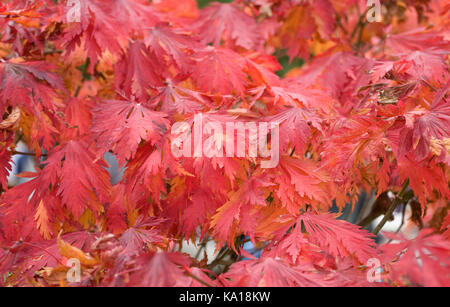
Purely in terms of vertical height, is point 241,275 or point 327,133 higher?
point 327,133

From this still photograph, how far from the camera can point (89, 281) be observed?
601 millimetres

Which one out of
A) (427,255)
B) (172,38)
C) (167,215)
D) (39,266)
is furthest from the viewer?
(172,38)

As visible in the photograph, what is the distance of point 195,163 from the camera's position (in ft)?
2.33

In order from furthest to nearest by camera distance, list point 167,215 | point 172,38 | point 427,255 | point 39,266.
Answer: point 172,38 < point 167,215 < point 39,266 < point 427,255

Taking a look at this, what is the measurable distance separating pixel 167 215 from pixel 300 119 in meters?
0.33

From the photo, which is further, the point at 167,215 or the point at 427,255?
the point at 167,215

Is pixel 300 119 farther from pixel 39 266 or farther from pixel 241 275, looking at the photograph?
pixel 39 266

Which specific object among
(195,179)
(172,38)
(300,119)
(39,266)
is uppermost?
(172,38)

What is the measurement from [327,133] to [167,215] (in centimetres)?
38

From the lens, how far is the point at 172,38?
93 cm

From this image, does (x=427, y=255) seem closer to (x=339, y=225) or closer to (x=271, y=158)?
(x=339, y=225)

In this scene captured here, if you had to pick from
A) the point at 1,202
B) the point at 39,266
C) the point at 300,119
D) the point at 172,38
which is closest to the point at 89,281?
the point at 39,266

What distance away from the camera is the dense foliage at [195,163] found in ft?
2.06

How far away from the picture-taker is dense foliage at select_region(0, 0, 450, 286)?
2.06ft
